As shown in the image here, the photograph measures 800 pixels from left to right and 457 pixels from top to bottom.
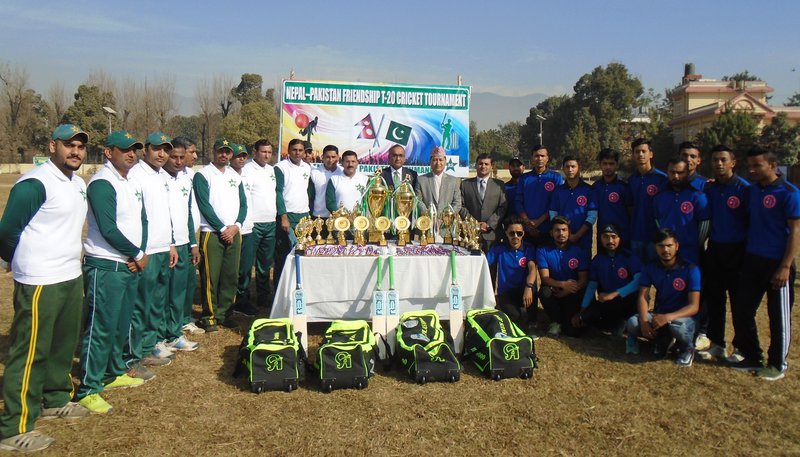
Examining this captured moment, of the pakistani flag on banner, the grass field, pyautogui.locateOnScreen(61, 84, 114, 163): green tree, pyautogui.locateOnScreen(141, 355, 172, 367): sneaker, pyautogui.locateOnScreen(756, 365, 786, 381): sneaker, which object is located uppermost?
pyautogui.locateOnScreen(61, 84, 114, 163): green tree

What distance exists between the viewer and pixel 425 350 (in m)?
4.57

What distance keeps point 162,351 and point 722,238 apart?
18.0 ft

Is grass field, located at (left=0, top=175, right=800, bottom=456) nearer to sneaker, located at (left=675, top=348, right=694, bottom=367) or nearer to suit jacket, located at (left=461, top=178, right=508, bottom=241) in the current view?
sneaker, located at (left=675, top=348, right=694, bottom=367)

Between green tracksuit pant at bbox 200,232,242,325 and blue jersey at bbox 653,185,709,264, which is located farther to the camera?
green tracksuit pant at bbox 200,232,242,325

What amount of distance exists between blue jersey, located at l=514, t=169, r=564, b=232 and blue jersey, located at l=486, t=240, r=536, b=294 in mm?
505

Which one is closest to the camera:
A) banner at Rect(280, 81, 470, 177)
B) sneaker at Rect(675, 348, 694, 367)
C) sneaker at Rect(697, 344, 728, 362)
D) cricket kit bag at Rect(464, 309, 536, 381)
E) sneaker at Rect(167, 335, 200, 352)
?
cricket kit bag at Rect(464, 309, 536, 381)

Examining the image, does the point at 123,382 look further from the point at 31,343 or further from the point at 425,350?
the point at 425,350

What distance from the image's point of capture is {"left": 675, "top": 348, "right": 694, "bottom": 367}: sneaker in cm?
490

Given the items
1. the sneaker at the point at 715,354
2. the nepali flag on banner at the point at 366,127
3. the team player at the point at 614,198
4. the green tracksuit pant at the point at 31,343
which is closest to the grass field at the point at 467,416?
the sneaker at the point at 715,354

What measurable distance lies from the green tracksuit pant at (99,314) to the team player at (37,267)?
354 millimetres

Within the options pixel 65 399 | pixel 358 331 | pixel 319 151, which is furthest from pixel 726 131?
pixel 65 399

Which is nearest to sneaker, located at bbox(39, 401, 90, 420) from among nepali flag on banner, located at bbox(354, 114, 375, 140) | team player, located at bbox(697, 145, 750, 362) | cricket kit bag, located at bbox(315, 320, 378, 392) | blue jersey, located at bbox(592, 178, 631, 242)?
cricket kit bag, located at bbox(315, 320, 378, 392)

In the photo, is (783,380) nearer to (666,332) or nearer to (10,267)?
(666,332)

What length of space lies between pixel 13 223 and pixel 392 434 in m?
2.80
